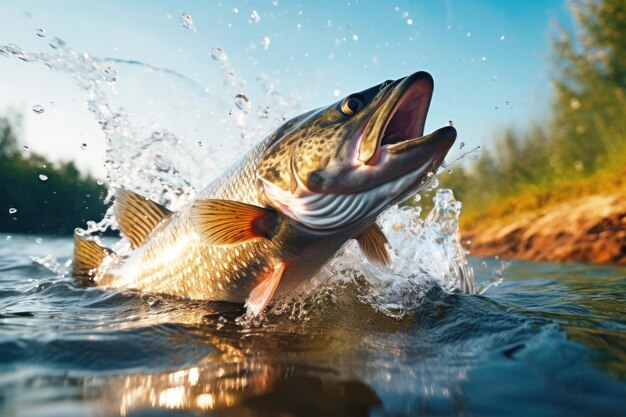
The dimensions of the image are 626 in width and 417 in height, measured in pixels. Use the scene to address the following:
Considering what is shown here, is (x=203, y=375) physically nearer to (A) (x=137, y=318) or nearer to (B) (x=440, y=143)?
(A) (x=137, y=318)

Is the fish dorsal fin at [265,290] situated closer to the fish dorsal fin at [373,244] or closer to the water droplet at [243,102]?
the fish dorsal fin at [373,244]

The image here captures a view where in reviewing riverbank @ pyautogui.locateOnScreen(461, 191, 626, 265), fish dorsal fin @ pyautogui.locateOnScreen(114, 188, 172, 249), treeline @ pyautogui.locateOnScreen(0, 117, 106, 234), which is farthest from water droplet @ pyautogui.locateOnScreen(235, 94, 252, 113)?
treeline @ pyautogui.locateOnScreen(0, 117, 106, 234)

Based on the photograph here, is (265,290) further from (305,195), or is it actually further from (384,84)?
(384,84)

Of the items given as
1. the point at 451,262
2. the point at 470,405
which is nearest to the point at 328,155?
the point at 470,405

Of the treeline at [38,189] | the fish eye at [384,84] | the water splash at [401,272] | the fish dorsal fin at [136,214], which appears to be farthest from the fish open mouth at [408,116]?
the treeline at [38,189]

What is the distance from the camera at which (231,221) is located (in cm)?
262

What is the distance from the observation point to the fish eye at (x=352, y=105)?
2.46m

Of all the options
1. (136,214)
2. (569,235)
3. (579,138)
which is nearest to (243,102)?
(136,214)

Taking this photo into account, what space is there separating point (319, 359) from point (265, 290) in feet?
2.79

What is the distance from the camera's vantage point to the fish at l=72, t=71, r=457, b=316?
2301 mm

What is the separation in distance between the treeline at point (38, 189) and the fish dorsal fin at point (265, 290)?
2554 cm

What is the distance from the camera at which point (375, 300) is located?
3225mm

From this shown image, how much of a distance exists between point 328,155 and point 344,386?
127cm

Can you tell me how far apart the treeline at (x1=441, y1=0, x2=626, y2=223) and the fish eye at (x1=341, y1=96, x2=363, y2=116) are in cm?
859
